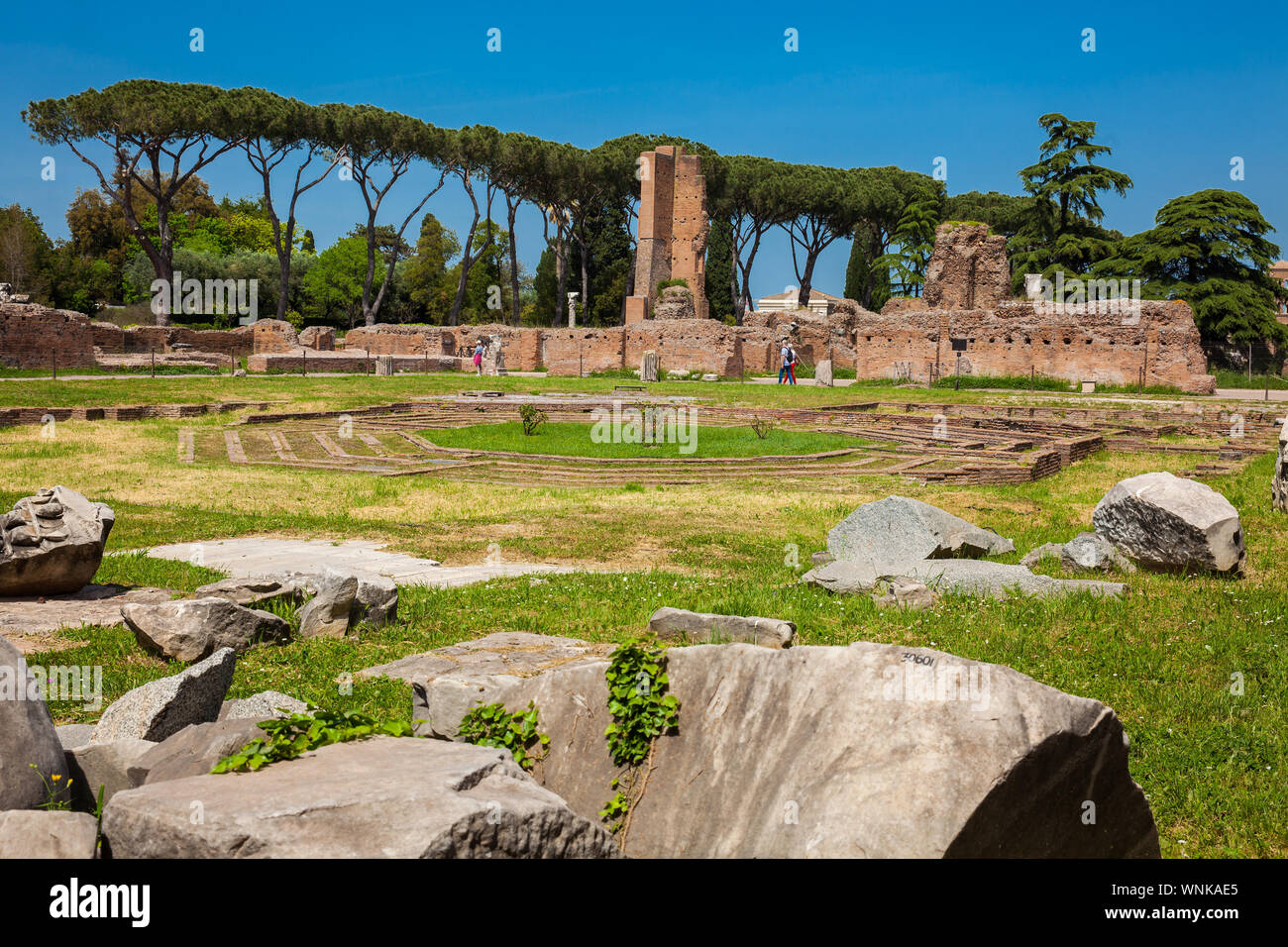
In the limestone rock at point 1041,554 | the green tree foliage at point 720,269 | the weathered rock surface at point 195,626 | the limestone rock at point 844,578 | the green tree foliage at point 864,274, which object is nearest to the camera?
the weathered rock surface at point 195,626

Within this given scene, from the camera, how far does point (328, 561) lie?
8.04 metres

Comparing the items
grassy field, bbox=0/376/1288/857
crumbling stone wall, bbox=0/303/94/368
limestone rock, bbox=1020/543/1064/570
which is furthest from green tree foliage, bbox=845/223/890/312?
limestone rock, bbox=1020/543/1064/570

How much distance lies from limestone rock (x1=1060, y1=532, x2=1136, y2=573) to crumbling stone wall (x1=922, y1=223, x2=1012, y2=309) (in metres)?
36.1

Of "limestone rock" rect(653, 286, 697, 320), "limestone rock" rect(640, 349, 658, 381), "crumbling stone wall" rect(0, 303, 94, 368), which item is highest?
"limestone rock" rect(653, 286, 697, 320)

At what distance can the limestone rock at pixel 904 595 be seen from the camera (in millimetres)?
6219

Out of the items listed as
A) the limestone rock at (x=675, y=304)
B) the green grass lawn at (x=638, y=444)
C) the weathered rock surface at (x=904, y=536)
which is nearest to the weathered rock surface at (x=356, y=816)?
the weathered rock surface at (x=904, y=536)

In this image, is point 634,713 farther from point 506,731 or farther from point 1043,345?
point 1043,345

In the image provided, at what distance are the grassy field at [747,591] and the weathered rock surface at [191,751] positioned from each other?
4.08 feet

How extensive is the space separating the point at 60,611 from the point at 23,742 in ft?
11.5

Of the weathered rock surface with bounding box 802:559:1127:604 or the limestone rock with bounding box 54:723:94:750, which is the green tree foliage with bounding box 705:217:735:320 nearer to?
the weathered rock surface with bounding box 802:559:1127:604

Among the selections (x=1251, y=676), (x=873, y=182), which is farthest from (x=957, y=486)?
(x=873, y=182)

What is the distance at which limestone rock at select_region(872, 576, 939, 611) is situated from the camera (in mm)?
6219

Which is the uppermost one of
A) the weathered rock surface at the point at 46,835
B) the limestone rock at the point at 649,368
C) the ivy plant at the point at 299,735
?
the limestone rock at the point at 649,368

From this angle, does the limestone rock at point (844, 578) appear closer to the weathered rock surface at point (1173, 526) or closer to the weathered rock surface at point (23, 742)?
the weathered rock surface at point (1173, 526)
